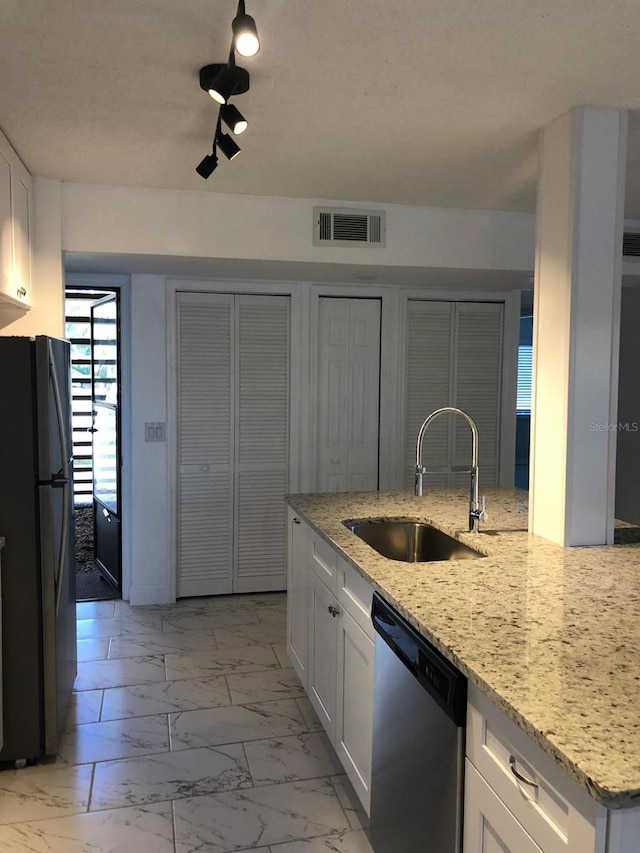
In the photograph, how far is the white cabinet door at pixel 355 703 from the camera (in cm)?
211

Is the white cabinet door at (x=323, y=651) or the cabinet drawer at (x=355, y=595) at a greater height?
the cabinet drawer at (x=355, y=595)

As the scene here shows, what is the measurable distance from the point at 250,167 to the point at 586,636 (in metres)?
2.26

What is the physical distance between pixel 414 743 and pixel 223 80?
1.74 metres

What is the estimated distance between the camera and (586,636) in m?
1.58

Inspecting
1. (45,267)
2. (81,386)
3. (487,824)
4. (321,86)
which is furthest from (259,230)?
(81,386)

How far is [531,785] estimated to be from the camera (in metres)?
1.25

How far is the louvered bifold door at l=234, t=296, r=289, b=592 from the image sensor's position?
4457mm

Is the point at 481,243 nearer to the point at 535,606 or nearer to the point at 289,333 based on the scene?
the point at 289,333

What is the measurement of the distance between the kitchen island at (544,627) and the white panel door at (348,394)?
180cm

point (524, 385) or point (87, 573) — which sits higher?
point (524, 385)

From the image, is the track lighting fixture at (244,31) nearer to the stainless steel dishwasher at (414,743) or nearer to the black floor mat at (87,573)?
the stainless steel dishwasher at (414,743)

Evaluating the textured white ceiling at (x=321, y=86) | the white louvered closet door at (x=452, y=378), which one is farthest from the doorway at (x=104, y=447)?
the white louvered closet door at (x=452, y=378)

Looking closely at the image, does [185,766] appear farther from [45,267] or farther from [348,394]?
[348,394]

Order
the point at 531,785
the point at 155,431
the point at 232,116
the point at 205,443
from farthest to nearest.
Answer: the point at 205,443
the point at 155,431
the point at 232,116
the point at 531,785
